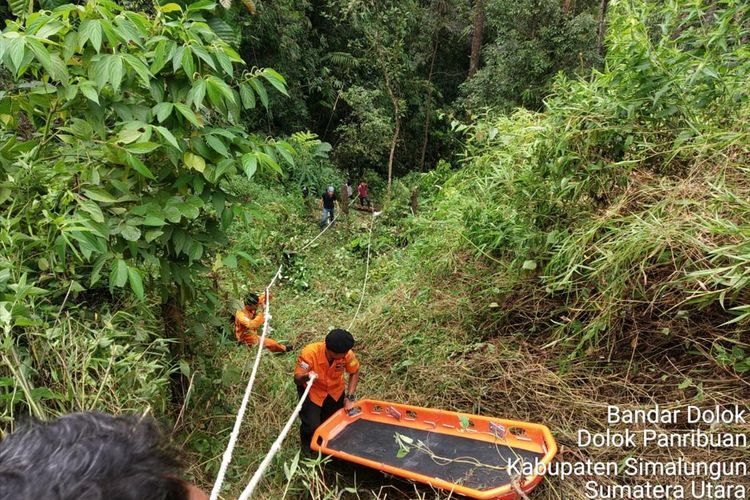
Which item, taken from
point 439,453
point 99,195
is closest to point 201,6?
point 99,195

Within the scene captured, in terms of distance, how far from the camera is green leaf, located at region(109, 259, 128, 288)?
181 centimetres

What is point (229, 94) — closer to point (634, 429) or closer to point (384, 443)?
point (384, 443)

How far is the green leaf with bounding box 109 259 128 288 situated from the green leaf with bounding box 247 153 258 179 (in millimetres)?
651

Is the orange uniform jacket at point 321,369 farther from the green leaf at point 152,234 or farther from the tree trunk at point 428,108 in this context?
the tree trunk at point 428,108

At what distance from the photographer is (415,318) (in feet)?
14.8

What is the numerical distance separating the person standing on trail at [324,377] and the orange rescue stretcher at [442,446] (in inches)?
→ 8.9

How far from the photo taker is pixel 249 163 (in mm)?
2039

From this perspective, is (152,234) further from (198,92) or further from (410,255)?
(410,255)

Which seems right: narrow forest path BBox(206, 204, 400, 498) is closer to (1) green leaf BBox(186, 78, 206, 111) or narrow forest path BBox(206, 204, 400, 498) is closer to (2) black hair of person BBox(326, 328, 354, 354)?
(2) black hair of person BBox(326, 328, 354, 354)

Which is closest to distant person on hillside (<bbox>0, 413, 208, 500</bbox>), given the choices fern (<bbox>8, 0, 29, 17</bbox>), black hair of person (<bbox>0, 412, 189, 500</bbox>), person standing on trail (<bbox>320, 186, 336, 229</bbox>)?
black hair of person (<bbox>0, 412, 189, 500</bbox>)

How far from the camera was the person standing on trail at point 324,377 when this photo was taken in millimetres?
3320

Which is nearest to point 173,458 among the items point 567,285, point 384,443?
point 384,443

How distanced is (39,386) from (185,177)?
104 centimetres

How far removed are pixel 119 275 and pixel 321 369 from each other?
194cm
